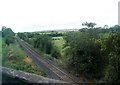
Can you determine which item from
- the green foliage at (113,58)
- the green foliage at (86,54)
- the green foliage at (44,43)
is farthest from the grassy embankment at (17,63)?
the green foliage at (44,43)

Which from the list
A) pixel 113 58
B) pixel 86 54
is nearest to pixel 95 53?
pixel 86 54

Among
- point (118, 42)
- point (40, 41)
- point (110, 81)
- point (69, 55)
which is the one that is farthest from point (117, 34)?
point (40, 41)

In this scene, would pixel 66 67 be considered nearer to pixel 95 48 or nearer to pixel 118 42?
pixel 95 48

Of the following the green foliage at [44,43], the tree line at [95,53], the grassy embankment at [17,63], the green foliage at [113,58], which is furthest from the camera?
the green foliage at [44,43]

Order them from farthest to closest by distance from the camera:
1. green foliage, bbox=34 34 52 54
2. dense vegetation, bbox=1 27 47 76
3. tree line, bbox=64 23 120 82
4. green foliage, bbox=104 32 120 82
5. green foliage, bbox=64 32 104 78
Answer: green foliage, bbox=34 34 52 54
green foliage, bbox=64 32 104 78
dense vegetation, bbox=1 27 47 76
tree line, bbox=64 23 120 82
green foliage, bbox=104 32 120 82

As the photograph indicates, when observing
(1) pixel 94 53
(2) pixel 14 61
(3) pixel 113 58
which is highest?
(3) pixel 113 58

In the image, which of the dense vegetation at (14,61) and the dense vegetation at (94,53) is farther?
the dense vegetation at (14,61)

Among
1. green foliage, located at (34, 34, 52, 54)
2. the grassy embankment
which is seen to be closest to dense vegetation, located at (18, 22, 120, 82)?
the grassy embankment

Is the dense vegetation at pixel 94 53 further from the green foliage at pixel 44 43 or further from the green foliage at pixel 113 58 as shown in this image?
the green foliage at pixel 44 43

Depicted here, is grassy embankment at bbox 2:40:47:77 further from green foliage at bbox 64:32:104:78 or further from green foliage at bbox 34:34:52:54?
green foliage at bbox 34:34:52:54

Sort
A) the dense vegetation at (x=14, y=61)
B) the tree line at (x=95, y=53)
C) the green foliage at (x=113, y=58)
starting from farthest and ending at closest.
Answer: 1. the dense vegetation at (x=14, y=61)
2. the tree line at (x=95, y=53)
3. the green foliage at (x=113, y=58)

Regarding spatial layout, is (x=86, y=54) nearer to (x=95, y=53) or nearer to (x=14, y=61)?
(x=95, y=53)
